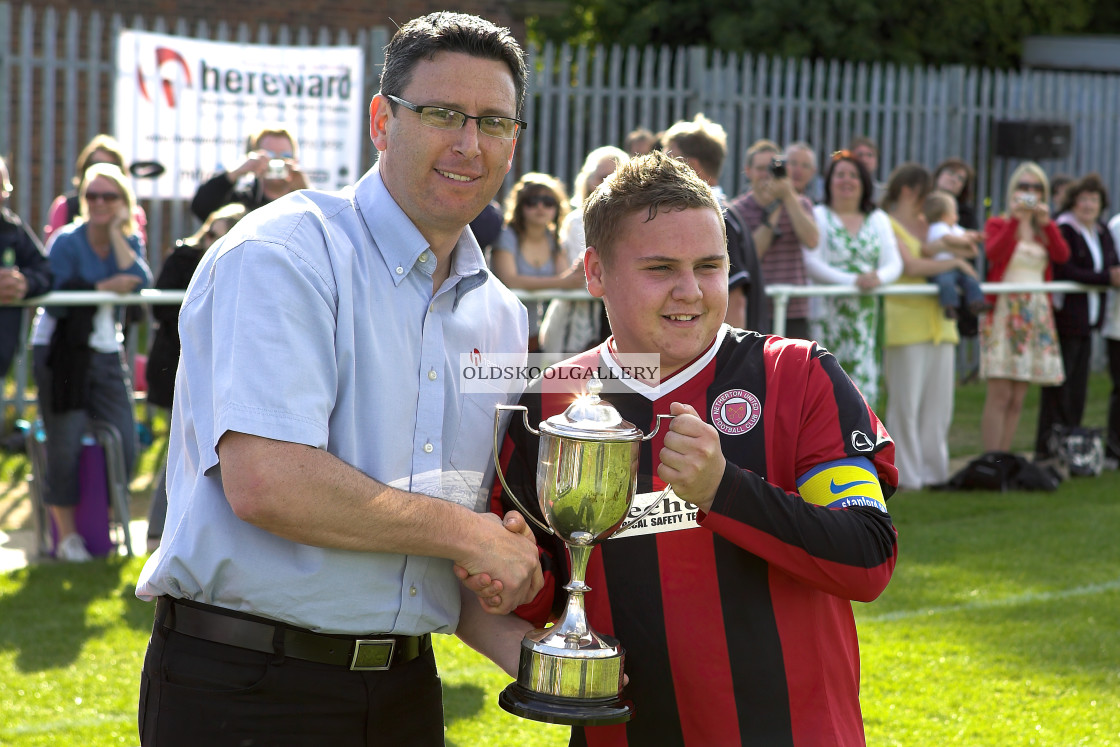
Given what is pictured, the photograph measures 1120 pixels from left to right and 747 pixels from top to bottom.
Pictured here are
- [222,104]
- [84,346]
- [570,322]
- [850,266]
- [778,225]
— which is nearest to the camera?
[84,346]

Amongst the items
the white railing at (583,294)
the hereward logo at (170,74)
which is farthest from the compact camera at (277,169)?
the hereward logo at (170,74)

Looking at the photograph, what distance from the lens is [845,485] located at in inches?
87.9

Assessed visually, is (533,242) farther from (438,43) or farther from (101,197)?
(438,43)

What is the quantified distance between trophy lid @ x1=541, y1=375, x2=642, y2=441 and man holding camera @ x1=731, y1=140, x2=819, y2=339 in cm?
585

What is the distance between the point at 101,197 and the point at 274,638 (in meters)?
5.25

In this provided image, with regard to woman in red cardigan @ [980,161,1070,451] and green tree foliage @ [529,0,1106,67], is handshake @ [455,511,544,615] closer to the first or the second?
woman in red cardigan @ [980,161,1070,451]

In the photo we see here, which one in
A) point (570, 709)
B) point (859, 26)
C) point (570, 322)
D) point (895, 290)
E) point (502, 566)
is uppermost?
point (859, 26)

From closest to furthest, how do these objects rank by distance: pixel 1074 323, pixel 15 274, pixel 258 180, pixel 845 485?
pixel 845 485 < pixel 15 274 < pixel 258 180 < pixel 1074 323

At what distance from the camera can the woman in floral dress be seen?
8.24 metres

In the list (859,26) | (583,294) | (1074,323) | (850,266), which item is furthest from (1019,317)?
(859,26)

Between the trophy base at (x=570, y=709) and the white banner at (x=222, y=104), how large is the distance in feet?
27.7

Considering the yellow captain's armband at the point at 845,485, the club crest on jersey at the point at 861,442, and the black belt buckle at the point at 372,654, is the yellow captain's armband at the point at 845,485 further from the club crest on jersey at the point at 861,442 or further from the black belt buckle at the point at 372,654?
the black belt buckle at the point at 372,654

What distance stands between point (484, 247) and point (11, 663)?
3580 millimetres

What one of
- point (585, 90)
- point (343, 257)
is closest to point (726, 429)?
point (343, 257)
